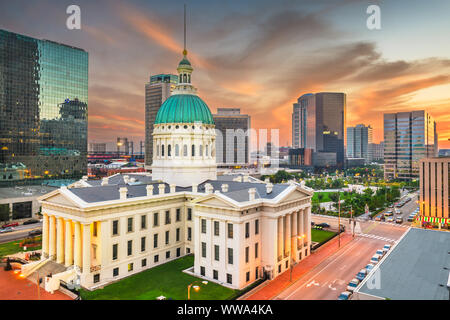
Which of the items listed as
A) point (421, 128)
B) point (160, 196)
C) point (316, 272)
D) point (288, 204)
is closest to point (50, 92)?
point (160, 196)

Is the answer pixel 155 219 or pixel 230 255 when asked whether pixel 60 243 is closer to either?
pixel 155 219

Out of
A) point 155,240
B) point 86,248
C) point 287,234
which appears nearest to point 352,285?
point 287,234

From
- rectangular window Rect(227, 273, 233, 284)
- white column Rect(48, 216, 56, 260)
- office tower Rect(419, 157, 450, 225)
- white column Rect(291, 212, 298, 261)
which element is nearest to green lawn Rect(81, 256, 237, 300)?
rectangular window Rect(227, 273, 233, 284)

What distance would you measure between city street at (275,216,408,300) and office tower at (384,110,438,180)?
373 ft

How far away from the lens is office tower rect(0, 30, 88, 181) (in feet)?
367

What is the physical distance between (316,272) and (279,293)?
10.6 metres

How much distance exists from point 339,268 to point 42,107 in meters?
120

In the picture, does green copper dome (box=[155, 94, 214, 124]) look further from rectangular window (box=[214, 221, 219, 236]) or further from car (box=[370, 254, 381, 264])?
car (box=[370, 254, 381, 264])

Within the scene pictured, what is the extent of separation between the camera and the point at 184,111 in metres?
69.1

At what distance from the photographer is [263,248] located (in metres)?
51.4

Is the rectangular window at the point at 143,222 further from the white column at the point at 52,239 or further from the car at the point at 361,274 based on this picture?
the car at the point at 361,274

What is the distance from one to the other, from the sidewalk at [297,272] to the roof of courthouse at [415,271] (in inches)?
554

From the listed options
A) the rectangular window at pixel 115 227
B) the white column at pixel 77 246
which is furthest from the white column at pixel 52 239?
the rectangular window at pixel 115 227

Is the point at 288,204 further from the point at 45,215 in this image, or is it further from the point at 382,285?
the point at 45,215
